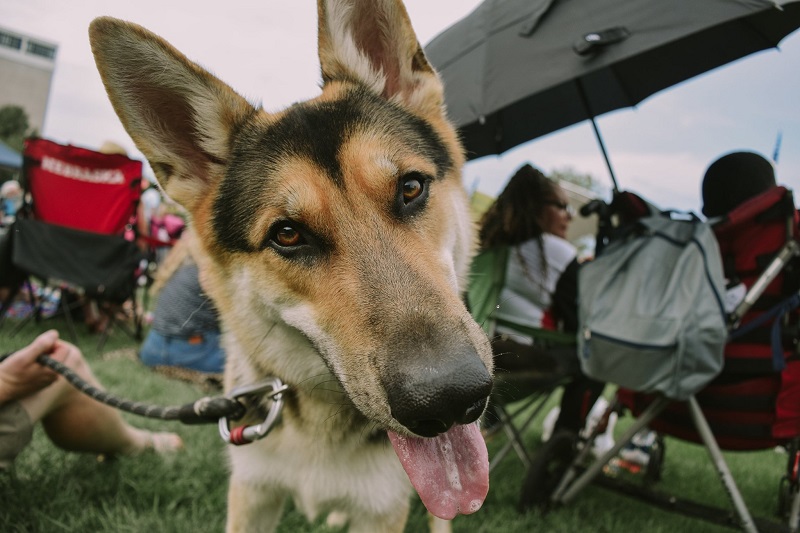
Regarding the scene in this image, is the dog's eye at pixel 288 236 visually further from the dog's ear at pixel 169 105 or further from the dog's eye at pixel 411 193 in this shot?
the dog's ear at pixel 169 105

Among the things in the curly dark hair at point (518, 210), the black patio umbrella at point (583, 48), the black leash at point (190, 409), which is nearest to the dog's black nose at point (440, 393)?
the black leash at point (190, 409)

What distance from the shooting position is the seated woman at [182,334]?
525 centimetres

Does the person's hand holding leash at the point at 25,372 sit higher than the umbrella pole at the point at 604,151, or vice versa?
the umbrella pole at the point at 604,151

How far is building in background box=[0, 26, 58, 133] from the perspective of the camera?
53188mm

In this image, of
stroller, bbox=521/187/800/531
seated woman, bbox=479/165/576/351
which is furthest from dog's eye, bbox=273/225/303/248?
seated woman, bbox=479/165/576/351

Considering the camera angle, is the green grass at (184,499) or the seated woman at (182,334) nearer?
the green grass at (184,499)

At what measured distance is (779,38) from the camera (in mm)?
3629

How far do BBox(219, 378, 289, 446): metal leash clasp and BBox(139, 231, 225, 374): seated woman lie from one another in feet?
10.7

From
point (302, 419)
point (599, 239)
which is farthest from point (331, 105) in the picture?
point (599, 239)

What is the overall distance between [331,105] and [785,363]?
283 centimetres

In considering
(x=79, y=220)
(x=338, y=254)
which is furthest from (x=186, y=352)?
(x=338, y=254)

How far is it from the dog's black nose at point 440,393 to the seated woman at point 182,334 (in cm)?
434

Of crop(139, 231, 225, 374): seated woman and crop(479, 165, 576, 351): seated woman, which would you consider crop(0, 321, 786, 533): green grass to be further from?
crop(479, 165, 576, 351): seated woman

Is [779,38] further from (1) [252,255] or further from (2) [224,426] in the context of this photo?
(2) [224,426]
